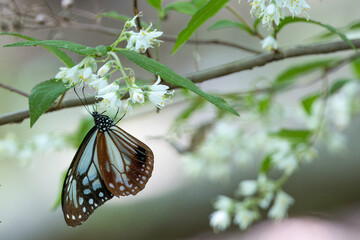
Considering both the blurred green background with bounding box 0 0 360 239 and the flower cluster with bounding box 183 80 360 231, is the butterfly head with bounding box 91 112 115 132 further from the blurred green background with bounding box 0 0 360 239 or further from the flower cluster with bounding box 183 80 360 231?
the blurred green background with bounding box 0 0 360 239

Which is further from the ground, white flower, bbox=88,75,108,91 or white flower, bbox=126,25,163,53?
white flower, bbox=126,25,163,53

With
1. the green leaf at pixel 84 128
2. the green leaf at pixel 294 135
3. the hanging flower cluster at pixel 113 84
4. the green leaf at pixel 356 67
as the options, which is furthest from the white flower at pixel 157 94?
the green leaf at pixel 356 67

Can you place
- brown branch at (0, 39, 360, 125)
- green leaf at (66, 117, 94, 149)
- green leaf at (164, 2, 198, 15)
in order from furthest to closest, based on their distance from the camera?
green leaf at (66, 117, 94, 149) < green leaf at (164, 2, 198, 15) < brown branch at (0, 39, 360, 125)

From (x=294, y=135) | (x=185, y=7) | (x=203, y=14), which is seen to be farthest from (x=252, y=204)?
(x=203, y=14)

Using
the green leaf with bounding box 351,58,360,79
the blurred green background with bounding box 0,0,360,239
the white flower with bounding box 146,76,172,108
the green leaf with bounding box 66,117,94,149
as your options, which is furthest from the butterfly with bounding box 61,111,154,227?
the blurred green background with bounding box 0,0,360,239

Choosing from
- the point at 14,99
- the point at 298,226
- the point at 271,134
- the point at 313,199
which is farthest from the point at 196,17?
the point at 14,99

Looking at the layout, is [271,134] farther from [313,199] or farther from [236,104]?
[313,199]

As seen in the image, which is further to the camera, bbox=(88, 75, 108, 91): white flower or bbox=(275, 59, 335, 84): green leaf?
bbox=(275, 59, 335, 84): green leaf
